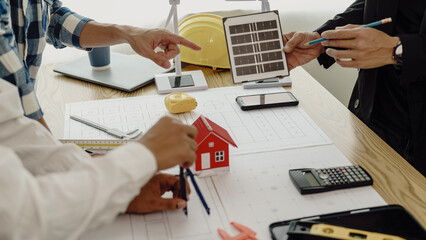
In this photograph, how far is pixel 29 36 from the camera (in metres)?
1.08

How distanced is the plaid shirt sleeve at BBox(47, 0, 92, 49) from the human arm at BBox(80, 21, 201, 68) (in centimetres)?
2

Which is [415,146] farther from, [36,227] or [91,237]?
[36,227]

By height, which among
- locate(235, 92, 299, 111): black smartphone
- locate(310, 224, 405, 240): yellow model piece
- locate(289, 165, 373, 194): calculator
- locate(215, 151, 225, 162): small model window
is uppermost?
locate(215, 151, 225, 162): small model window

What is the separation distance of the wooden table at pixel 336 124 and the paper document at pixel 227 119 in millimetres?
43

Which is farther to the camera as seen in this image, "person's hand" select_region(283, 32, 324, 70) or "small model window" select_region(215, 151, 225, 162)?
"person's hand" select_region(283, 32, 324, 70)

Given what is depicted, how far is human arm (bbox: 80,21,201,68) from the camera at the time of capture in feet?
4.02

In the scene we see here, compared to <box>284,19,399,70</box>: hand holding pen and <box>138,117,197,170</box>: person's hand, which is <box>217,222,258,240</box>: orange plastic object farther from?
<box>284,19,399,70</box>: hand holding pen

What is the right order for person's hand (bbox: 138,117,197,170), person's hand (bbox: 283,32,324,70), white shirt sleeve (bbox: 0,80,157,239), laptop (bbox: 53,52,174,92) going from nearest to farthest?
white shirt sleeve (bbox: 0,80,157,239), person's hand (bbox: 138,117,197,170), person's hand (bbox: 283,32,324,70), laptop (bbox: 53,52,174,92)

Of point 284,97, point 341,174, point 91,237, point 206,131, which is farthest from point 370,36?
point 91,237

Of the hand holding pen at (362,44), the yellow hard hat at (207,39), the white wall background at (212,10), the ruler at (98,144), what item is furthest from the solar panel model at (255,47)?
the white wall background at (212,10)

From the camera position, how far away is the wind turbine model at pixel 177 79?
1.38 m

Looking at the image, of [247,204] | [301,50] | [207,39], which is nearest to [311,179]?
[247,204]

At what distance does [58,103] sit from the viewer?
131 centimetres

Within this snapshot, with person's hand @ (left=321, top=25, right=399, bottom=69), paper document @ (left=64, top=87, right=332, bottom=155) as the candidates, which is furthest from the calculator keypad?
person's hand @ (left=321, top=25, right=399, bottom=69)
